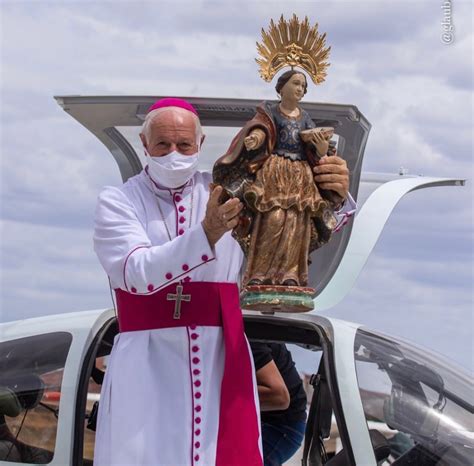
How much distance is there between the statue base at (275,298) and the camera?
10.3ft

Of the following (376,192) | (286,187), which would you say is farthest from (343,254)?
(286,187)

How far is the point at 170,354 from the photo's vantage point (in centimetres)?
321

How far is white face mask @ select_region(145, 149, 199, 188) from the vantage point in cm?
318

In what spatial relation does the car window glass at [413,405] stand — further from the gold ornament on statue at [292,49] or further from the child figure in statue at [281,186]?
the gold ornament on statue at [292,49]

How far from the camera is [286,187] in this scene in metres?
3.23

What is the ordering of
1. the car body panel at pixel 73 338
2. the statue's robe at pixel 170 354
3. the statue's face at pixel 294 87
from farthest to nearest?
the car body panel at pixel 73 338 → the statue's face at pixel 294 87 → the statue's robe at pixel 170 354

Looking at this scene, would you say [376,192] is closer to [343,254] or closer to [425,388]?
[343,254]

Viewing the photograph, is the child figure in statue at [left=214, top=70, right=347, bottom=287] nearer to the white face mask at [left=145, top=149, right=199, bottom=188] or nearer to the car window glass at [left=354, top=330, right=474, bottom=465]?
the white face mask at [left=145, top=149, right=199, bottom=188]

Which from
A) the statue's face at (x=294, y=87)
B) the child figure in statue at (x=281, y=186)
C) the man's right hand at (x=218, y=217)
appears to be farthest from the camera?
the statue's face at (x=294, y=87)

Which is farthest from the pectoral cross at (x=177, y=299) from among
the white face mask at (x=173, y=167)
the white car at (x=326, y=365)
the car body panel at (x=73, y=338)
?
the car body panel at (x=73, y=338)

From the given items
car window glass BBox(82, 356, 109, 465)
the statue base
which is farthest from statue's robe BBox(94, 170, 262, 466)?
car window glass BBox(82, 356, 109, 465)

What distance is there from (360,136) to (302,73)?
0.79 meters

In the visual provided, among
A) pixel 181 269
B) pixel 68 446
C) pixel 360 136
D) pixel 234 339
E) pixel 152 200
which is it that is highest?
pixel 360 136

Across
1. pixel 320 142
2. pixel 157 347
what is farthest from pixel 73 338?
pixel 320 142
